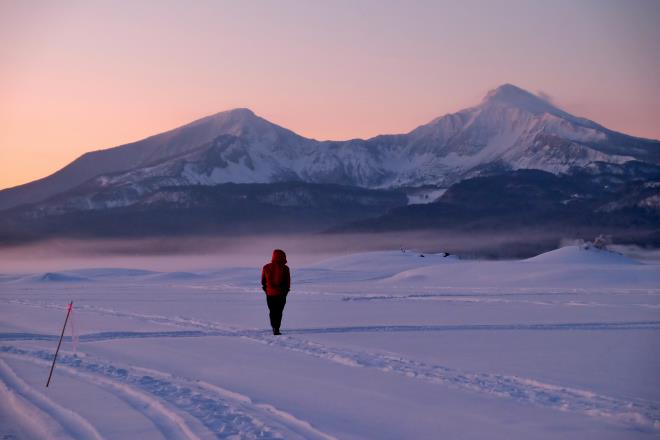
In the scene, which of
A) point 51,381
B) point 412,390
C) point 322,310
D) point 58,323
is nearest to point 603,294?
point 322,310

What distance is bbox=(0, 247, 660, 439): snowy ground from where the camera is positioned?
8312 millimetres

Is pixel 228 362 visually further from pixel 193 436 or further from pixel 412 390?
pixel 193 436

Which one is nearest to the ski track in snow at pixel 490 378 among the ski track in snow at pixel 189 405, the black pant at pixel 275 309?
the black pant at pixel 275 309

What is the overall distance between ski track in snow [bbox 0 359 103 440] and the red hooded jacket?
642 cm

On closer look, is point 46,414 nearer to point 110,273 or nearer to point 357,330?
point 357,330

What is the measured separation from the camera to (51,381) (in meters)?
10.7

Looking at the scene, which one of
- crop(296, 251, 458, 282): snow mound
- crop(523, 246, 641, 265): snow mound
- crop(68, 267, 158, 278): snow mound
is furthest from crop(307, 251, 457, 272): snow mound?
crop(68, 267, 158, 278): snow mound

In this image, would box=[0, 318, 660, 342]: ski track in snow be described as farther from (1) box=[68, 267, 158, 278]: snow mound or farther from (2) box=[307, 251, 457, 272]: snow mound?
(2) box=[307, 251, 457, 272]: snow mound

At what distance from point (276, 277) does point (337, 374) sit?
560 centimetres

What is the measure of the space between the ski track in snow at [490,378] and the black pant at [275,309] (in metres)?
0.30

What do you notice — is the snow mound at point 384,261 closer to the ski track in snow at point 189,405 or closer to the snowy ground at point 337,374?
the snowy ground at point 337,374

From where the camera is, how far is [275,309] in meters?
16.0

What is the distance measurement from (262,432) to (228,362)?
14.2 ft

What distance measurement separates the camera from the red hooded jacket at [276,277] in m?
16.4
